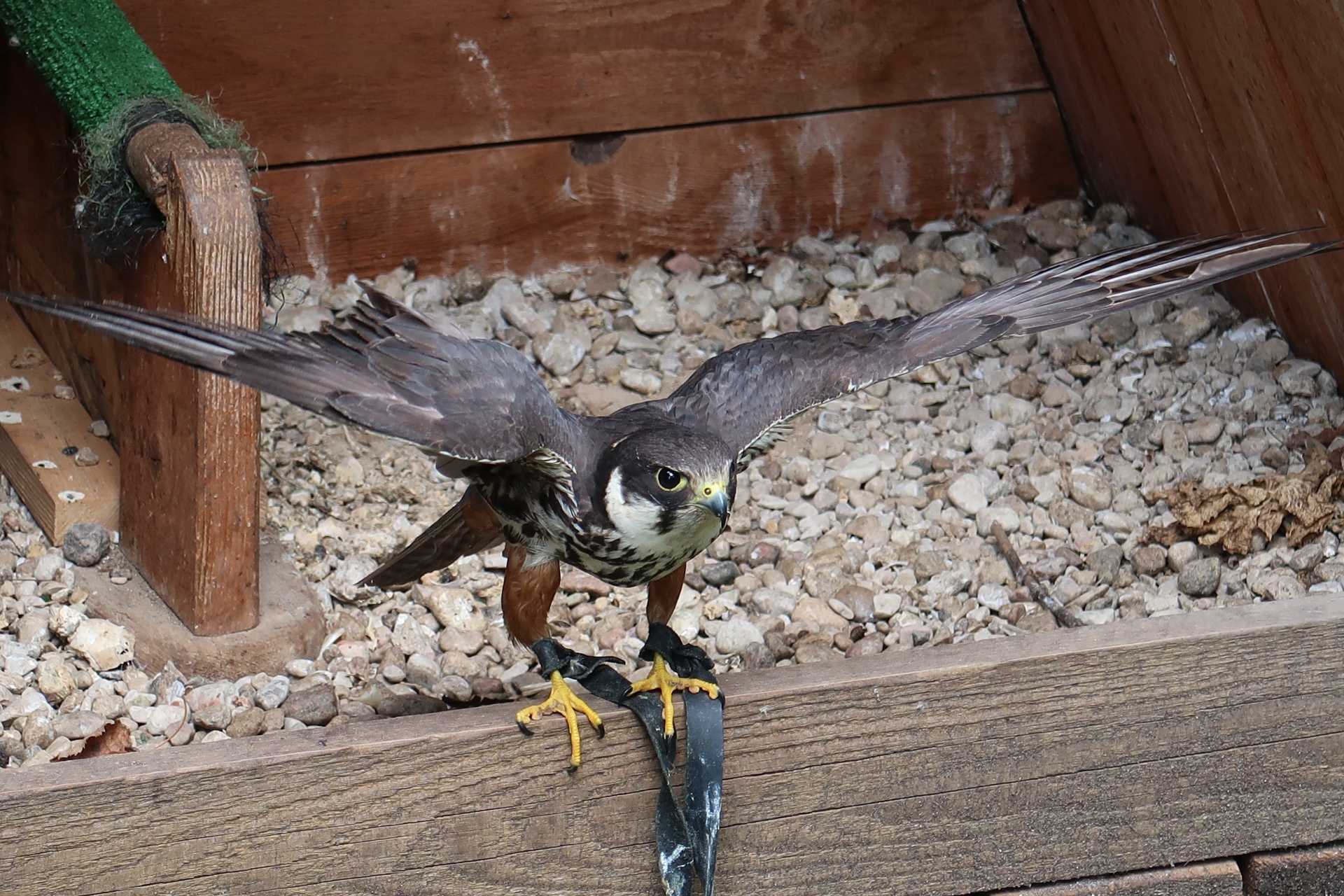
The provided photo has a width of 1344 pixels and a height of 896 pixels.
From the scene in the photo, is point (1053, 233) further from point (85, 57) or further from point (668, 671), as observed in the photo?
point (85, 57)

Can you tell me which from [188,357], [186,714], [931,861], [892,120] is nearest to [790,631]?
[931,861]

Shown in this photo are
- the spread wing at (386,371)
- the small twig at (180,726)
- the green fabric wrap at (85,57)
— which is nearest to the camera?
the spread wing at (386,371)

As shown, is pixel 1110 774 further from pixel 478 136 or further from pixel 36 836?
pixel 478 136

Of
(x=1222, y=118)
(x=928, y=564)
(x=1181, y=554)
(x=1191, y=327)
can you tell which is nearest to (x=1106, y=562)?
(x=1181, y=554)

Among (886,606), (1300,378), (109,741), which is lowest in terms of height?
(886,606)

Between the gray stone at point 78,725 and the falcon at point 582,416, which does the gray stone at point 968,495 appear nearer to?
the falcon at point 582,416

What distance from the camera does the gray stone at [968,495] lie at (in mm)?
3172

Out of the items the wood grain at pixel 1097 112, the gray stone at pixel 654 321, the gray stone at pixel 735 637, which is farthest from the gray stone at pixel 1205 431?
the gray stone at pixel 654 321

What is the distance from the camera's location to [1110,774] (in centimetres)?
211

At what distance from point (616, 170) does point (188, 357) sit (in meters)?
2.08

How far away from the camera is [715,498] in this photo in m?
2.09

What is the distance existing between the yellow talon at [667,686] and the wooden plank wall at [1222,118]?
163cm

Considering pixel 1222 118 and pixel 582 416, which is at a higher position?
pixel 1222 118

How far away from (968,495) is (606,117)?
1.39 m
